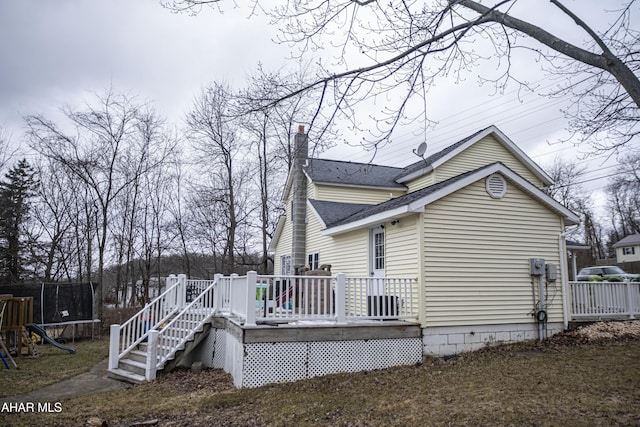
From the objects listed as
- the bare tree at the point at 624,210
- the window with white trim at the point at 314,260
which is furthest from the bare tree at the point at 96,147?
the bare tree at the point at 624,210

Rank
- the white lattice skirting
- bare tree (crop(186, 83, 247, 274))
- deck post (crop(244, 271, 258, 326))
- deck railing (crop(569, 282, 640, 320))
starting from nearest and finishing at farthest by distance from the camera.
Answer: the white lattice skirting
deck post (crop(244, 271, 258, 326))
deck railing (crop(569, 282, 640, 320))
bare tree (crop(186, 83, 247, 274))

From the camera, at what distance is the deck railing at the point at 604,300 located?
34.4 feet

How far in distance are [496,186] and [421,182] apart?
569 cm

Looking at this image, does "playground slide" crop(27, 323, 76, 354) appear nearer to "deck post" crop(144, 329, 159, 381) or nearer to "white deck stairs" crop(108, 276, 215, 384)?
"white deck stairs" crop(108, 276, 215, 384)

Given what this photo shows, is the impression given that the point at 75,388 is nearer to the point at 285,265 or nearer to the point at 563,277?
the point at 285,265

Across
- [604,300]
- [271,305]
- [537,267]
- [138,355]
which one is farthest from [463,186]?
[138,355]

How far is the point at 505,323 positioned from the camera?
923 cm

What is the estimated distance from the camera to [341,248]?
12336mm

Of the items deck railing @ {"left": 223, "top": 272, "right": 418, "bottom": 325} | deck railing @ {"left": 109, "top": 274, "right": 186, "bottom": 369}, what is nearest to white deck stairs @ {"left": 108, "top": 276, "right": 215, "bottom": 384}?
deck railing @ {"left": 109, "top": 274, "right": 186, "bottom": 369}

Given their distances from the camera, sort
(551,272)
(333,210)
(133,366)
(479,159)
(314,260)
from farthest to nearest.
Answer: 1. (479,159)
2. (314,260)
3. (333,210)
4. (551,272)
5. (133,366)

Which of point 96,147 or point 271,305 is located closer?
point 271,305

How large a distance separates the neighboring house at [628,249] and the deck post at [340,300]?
42983mm

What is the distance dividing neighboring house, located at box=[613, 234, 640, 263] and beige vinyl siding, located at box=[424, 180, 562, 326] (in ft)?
126

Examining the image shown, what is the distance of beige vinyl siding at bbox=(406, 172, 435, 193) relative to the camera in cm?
1456
